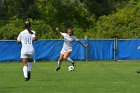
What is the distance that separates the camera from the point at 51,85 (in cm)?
1725

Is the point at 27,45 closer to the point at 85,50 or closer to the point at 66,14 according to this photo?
the point at 85,50

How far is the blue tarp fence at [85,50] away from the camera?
122 feet

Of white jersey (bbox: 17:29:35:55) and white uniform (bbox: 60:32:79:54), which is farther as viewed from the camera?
white uniform (bbox: 60:32:79:54)

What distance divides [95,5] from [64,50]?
43672 mm

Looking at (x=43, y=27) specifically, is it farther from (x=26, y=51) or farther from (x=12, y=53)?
(x=26, y=51)

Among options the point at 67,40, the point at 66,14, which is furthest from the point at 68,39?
the point at 66,14

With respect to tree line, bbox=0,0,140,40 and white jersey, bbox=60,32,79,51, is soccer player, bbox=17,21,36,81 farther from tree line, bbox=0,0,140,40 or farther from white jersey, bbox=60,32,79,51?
tree line, bbox=0,0,140,40

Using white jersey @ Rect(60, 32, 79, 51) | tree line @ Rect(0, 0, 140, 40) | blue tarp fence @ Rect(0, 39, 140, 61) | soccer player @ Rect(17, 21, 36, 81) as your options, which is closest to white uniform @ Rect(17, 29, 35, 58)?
soccer player @ Rect(17, 21, 36, 81)

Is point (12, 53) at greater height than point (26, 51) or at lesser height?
lesser

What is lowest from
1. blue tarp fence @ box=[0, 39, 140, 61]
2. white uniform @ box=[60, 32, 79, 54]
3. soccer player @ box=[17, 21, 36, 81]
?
blue tarp fence @ box=[0, 39, 140, 61]

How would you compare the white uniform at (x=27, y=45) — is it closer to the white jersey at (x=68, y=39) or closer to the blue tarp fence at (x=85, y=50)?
the white jersey at (x=68, y=39)

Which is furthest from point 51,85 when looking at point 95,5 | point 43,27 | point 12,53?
point 95,5

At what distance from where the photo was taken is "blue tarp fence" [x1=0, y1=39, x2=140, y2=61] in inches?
1462

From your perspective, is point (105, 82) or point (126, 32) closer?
point (105, 82)
